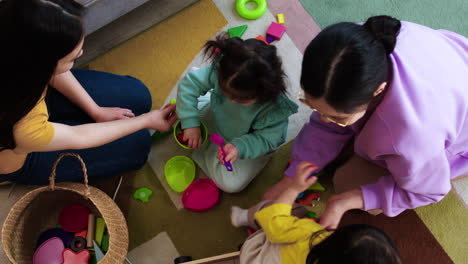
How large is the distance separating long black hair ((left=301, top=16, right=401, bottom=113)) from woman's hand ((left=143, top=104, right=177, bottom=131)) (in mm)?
505

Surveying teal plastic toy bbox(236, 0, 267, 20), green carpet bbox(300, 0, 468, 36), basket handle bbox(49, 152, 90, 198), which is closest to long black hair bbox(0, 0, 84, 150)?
basket handle bbox(49, 152, 90, 198)

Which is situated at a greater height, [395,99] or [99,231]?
[395,99]

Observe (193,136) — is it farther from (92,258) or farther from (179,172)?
(92,258)

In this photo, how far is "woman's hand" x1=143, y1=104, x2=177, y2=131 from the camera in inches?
41.7

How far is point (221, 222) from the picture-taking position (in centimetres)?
120

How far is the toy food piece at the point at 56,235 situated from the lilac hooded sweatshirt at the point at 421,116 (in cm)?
86

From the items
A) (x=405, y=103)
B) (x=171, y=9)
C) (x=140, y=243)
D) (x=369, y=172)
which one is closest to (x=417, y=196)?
(x=369, y=172)

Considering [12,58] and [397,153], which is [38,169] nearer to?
Result: [12,58]

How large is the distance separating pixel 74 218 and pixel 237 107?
591mm

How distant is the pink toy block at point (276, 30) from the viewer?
1336 millimetres

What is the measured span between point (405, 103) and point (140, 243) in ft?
2.81

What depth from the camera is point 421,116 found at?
29.0 inches

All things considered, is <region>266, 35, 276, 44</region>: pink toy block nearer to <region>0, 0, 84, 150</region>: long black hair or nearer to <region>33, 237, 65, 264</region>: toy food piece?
<region>0, 0, 84, 150</region>: long black hair

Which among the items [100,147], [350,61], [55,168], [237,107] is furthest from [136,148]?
[350,61]
